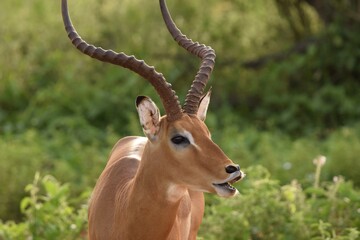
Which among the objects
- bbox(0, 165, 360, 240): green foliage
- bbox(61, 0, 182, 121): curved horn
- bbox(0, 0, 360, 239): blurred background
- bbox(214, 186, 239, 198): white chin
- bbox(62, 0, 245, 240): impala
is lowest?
bbox(214, 186, 239, 198): white chin

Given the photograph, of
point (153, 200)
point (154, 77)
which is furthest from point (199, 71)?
point (153, 200)

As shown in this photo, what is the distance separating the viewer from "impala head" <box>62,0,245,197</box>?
4828 millimetres

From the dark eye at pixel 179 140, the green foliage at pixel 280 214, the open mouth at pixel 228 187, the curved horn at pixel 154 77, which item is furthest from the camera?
the green foliage at pixel 280 214

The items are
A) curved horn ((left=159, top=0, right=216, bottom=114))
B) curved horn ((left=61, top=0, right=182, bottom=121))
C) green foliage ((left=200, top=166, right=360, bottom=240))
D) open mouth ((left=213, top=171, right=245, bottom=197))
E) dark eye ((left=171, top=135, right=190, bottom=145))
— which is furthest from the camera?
green foliage ((left=200, top=166, right=360, bottom=240))

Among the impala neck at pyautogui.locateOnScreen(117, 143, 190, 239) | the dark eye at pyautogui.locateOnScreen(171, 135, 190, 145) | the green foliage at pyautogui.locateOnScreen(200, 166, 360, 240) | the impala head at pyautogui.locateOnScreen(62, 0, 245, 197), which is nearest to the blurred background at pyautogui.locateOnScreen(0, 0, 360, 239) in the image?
the green foliage at pyautogui.locateOnScreen(200, 166, 360, 240)

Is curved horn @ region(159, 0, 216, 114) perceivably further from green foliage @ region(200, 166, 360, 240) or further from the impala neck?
green foliage @ region(200, 166, 360, 240)

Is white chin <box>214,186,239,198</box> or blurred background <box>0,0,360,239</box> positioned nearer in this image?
white chin <box>214,186,239,198</box>

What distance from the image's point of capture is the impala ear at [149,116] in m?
5.04

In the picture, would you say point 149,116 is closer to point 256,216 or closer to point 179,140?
point 179,140

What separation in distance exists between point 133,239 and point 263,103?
693 cm

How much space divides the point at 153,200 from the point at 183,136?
1.31ft

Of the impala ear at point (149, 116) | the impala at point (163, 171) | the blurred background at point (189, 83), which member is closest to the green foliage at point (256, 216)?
the impala at point (163, 171)

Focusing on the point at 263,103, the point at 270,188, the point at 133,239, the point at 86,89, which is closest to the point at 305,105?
the point at 263,103

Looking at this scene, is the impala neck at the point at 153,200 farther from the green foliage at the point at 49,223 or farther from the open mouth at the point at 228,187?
the green foliage at the point at 49,223
